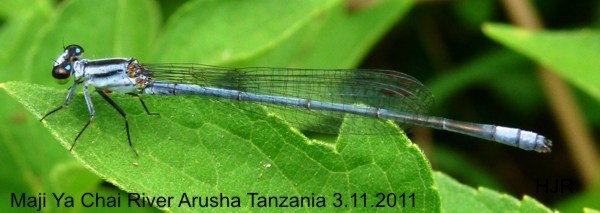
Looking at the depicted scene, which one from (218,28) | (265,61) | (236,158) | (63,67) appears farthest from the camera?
(265,61)

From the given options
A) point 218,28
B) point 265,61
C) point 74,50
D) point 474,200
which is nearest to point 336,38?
point 265,61

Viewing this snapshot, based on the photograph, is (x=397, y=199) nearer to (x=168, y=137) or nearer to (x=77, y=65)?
(x=168, y=137)

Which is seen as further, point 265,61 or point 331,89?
point 265,61

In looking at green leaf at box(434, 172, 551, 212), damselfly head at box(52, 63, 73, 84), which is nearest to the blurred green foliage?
green leaf at box(434, 172, 551, 212)

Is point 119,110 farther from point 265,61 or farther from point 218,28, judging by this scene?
point 265,61

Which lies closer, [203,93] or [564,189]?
[203,93]

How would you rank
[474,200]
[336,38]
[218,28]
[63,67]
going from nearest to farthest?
[474,200], [63,67], [218,28], [336,38]

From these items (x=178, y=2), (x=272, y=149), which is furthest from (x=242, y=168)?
(x=178, y=2)
